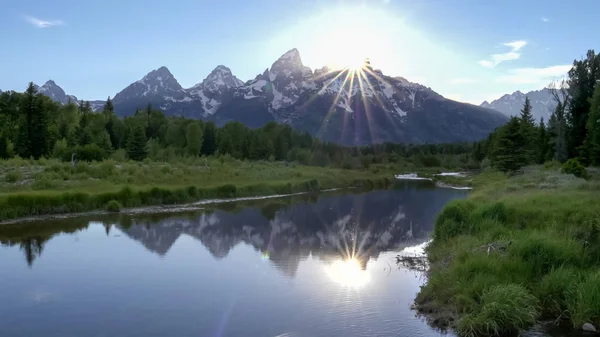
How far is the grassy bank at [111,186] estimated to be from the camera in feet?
132

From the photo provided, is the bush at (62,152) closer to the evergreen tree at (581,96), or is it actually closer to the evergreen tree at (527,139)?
the evergreen tree at (527,139)

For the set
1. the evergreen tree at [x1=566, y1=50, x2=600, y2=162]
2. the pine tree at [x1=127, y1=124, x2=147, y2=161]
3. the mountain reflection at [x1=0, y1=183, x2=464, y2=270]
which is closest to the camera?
the mountain reflection at [x1=0, y1=183, x2=464, y2=270]

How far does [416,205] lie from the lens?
55.8 m

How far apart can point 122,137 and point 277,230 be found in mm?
78649

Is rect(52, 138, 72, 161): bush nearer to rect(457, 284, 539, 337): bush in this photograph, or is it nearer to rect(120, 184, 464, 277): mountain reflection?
rect(120, 184, 464, 277): mountain reflection

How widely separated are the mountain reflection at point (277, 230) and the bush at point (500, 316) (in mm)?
10234

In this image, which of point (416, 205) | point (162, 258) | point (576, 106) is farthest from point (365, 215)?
point (576, 106)

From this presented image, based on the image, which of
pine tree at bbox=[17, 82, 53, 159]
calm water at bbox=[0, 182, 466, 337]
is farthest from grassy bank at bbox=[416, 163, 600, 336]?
pine tree at bbox=[17, 82, 53, 159]

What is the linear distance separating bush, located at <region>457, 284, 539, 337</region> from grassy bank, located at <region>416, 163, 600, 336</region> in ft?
0.09

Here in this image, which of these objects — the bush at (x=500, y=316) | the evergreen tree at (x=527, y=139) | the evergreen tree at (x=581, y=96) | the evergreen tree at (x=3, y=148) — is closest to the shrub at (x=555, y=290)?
the bush at (x=500, y=316)

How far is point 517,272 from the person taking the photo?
17078 millimetres

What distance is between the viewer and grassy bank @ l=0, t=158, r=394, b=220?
40156mm

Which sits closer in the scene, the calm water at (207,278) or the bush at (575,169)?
the calm water at (207,278)

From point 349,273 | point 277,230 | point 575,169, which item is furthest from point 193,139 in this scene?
point 349,273
